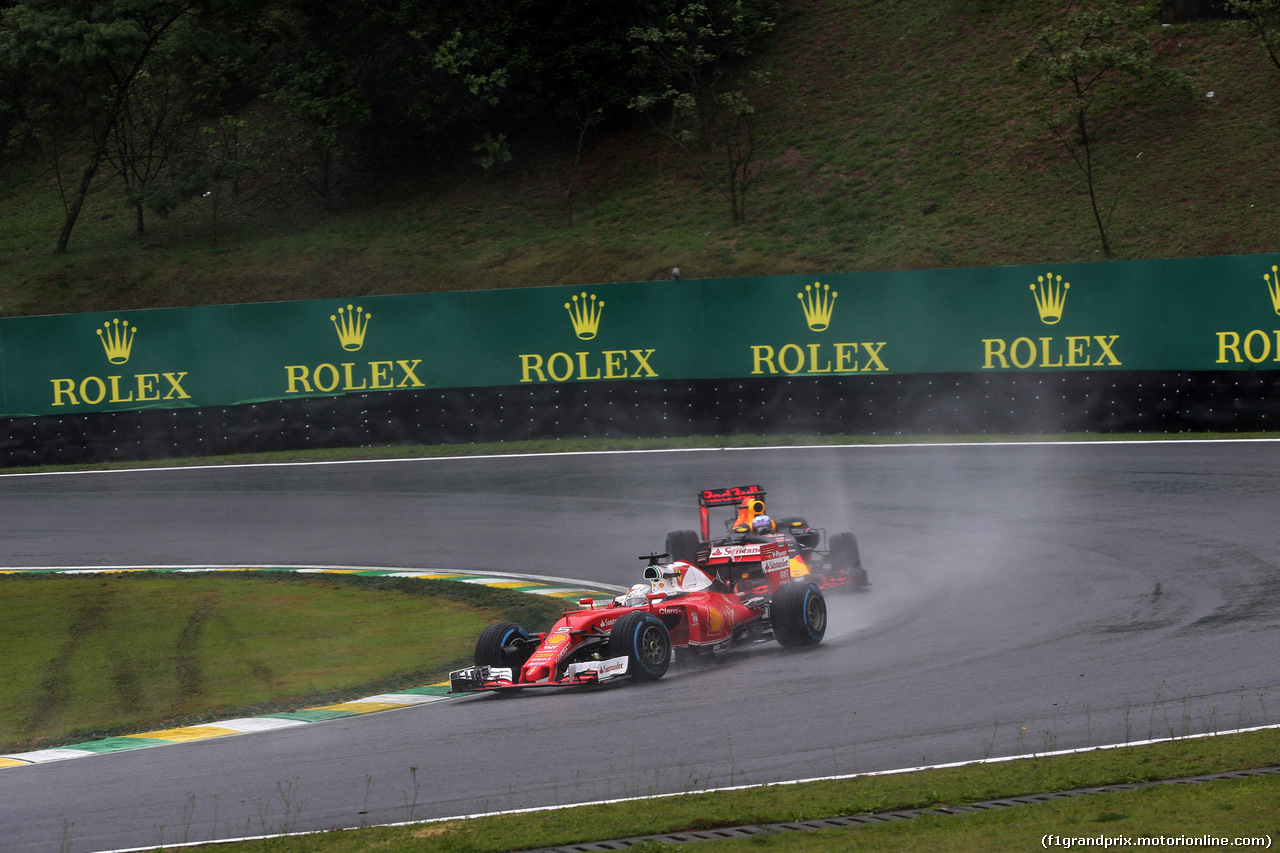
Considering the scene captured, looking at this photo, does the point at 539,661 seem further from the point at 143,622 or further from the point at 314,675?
the point at 143,622

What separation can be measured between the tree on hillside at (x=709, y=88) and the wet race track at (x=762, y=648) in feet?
73.1

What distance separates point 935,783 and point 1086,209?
107 feet

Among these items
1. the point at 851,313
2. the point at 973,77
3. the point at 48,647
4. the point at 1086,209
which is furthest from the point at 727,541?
the point at 973,77

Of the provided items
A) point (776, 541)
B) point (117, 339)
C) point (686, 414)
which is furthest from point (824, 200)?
point (776, 541)

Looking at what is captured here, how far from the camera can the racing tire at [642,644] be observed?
454 inches

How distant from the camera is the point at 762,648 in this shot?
13273mm

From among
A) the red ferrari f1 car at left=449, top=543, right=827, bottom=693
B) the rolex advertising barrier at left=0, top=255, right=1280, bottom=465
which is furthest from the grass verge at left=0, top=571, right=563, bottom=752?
the rolex advertising barrier at left=0, top=255, right=1280, bottom=465

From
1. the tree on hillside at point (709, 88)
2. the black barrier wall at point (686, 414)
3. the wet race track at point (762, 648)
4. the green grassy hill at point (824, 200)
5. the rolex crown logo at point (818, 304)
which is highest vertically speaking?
the tree on hillside at point (709, 88)

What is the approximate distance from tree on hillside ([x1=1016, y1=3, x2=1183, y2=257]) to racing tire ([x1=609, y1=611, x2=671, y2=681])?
27.1 meters

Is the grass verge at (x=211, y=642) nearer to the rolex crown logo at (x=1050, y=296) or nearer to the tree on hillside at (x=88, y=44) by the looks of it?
the rolex crown logo at (x=1050, y=296)

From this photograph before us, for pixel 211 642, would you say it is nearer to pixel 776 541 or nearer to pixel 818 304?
pixel 776 541

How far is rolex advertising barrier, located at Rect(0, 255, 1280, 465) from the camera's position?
81.5 ft

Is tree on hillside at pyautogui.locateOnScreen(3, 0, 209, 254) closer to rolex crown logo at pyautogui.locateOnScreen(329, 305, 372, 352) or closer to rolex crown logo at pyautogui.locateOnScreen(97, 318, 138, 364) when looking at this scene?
rolex crown logo at pyautogui.locateOnScreen(97, 318, 138, 364)

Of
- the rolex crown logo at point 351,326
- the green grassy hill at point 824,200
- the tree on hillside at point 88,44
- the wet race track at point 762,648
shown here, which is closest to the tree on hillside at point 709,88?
the green grassy hill at point 824,200
